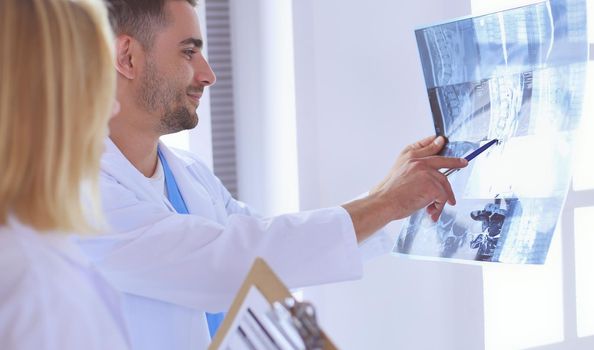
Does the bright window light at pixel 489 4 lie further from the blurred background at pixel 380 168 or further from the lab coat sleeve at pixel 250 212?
the lab coat sleeve at pixel 250 212

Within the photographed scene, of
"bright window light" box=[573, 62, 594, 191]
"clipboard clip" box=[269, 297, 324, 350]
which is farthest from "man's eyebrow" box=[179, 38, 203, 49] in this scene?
"bright window light" box=[573, 62, 594, 191]

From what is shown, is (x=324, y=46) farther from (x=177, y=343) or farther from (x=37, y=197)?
(x=37, y=197)

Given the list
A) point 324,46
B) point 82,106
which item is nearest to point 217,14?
point 324,46

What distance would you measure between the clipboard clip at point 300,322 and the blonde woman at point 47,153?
205 mm

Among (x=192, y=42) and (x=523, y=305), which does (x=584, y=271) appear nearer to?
(x=523, y=305)

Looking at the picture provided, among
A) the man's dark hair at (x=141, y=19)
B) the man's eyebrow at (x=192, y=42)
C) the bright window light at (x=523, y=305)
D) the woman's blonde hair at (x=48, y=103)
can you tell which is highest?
the man's dark hair at (x=141, y=19)

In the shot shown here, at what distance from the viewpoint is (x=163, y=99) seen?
1732mm

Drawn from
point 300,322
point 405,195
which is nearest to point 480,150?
point 405,195

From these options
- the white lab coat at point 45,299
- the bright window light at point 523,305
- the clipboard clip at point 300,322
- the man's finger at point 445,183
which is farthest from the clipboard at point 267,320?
the bright window light at point 523,305

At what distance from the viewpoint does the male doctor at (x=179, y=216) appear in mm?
1469

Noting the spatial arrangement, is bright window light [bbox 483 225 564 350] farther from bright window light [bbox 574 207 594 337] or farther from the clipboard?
the clipboard

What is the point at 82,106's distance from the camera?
2.95 ft

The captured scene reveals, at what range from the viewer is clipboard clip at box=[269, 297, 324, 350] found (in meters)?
0.87

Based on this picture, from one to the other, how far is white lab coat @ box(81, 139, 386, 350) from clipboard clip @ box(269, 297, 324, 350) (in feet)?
1.82
